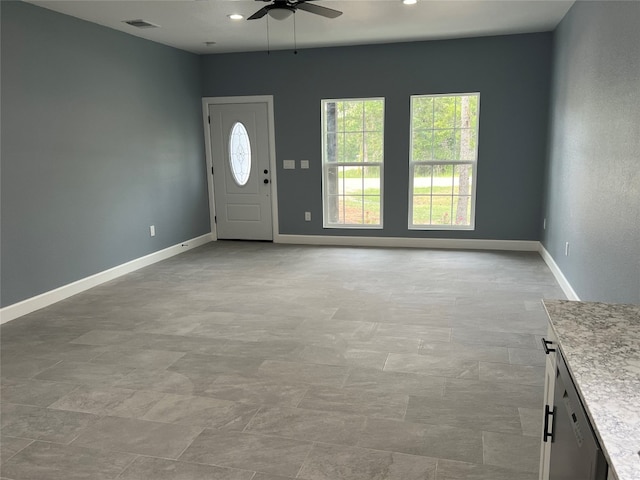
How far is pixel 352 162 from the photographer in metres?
6.96

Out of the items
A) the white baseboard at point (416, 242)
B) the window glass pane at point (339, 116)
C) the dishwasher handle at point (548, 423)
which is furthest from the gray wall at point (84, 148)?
the dishwasher handle at point (548, 423)

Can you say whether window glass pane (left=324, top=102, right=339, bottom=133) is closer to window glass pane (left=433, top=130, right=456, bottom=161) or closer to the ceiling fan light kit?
window glass pane (left=433, top=130, right=456, bottom=161)

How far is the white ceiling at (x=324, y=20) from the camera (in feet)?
15.0

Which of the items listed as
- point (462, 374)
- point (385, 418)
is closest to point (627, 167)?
point (462, 374)

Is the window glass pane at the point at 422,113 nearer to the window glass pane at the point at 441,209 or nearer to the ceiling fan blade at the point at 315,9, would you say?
the window glass pane at the point at 441,209

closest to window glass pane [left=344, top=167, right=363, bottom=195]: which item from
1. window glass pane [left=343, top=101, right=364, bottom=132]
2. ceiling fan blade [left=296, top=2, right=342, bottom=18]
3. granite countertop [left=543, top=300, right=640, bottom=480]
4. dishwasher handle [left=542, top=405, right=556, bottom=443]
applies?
window glass pane [left=343, top=101, right=364, bottom=132]

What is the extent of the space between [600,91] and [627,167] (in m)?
0.95

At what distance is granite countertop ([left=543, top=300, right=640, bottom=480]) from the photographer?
3.24ft

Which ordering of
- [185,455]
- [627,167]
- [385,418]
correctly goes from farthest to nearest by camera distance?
[627,167]
[385,418]
[185,455]

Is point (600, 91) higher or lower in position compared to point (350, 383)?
higher

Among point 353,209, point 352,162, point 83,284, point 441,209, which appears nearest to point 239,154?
point 352,162

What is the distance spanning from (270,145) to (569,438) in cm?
626

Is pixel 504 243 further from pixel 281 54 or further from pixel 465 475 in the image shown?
pixel 465 475

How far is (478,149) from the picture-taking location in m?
6.42
